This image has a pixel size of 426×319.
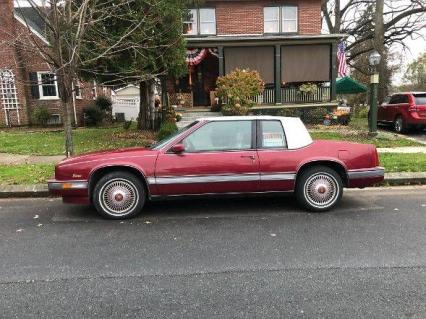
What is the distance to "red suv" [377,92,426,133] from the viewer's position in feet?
52.0

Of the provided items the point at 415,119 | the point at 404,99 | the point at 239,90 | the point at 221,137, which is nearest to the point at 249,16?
the point at 239,90

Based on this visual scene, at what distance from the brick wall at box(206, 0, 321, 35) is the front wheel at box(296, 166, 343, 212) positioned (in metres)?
17.1

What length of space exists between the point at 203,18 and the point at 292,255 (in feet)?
63.9

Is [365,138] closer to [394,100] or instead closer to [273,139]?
[394,100]

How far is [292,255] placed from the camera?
4.58m

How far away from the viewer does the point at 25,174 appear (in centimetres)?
896

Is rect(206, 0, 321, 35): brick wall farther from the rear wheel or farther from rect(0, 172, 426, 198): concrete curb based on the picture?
rect(0, 172, 426, 198): concrete curb

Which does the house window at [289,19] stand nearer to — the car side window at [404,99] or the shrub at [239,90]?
the shrub at [239,90]

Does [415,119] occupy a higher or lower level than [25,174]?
higher

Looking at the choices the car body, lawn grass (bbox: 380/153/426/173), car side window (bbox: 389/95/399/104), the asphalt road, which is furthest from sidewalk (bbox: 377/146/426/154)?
the car body

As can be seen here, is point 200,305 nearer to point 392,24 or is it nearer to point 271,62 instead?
point 271,62

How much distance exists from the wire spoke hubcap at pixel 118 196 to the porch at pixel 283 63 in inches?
566

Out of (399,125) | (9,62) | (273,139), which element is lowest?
(399,125)

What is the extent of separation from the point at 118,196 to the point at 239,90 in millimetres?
11181
